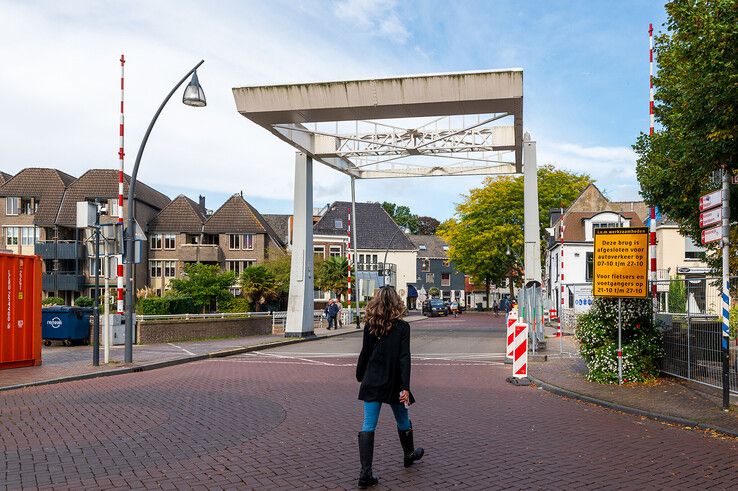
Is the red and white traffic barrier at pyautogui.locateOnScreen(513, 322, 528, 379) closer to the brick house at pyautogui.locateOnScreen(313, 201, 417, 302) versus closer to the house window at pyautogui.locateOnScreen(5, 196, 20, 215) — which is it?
the house window at pyautogui.locateOnScreen(5, 196, 20, 215)

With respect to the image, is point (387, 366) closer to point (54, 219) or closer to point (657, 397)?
point (657, 397)

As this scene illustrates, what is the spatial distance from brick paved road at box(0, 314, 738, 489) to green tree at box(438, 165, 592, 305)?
47.9 meters

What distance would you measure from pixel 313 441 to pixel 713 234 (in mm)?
6194

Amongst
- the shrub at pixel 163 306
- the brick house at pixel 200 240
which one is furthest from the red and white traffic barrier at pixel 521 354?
the brick house at pixel 200 240

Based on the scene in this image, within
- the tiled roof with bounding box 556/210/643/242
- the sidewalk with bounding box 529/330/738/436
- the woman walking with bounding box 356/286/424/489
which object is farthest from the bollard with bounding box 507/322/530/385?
the tiled roof with bounding box 556/210/643/242

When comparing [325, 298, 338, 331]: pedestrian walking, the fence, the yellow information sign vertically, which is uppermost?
the yellow information sign

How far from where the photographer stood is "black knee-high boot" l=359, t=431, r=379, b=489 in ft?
18.7

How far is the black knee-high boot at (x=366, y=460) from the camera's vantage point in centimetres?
571

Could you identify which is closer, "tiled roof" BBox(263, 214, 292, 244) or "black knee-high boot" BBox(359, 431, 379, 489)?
"black knee-high boot" BBox(359, 431, 379, 489)

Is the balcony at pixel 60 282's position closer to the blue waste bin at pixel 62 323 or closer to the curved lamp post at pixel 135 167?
the blue waste bin at pixel 62 323

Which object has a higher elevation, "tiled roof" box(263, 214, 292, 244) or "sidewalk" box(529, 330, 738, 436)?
"tiled roof" box(263, 214, 292, 244)

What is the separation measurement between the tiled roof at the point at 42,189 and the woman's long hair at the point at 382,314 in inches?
2168

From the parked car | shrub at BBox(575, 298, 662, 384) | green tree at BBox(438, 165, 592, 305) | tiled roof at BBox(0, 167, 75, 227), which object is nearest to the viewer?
shrub at BBox(575, 298, 662, 384)

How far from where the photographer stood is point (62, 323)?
831 inches
